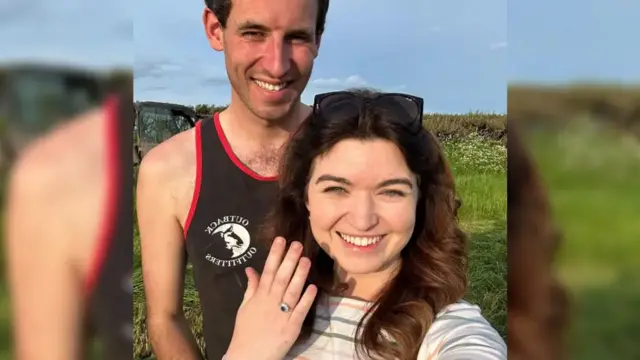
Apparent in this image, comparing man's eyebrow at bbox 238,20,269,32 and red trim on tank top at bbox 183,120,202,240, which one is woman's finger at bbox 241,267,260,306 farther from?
A: man's eyebrow at bbox 238,20,269,32

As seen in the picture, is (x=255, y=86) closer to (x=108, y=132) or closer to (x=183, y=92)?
(x=183, y=92)

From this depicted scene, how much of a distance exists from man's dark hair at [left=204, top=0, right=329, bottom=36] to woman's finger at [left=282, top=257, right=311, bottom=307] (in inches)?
22.5

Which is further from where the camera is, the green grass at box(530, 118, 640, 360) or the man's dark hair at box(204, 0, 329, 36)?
the green grass at box(530, 118, 640, 360)

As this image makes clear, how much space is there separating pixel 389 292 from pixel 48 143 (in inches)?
36.0

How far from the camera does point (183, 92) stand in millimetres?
1441

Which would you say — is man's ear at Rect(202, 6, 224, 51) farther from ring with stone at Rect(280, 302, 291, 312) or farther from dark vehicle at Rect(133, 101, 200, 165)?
ring with stone at Rect(280, 302, 291, 312)

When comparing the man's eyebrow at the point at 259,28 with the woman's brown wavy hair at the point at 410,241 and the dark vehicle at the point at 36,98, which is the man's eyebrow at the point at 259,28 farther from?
the dark vehicle at the point at 36,98

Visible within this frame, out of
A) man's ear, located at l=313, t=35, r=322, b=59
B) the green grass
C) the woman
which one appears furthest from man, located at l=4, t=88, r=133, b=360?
the green grass

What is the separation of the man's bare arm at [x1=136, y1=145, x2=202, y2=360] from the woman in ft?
0.73

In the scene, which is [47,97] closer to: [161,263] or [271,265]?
[161,263]

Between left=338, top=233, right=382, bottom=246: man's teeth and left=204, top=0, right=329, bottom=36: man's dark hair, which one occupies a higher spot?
left=204, top=0, right=329, bottom=36: man's dark hair

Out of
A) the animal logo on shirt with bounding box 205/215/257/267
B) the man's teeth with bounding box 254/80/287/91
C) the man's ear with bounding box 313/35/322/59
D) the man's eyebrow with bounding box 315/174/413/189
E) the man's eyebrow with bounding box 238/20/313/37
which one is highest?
the man's eyebrow with bounding box 238/20/313/37

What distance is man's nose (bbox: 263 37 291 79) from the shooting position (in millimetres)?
1316

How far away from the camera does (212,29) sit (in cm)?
139
